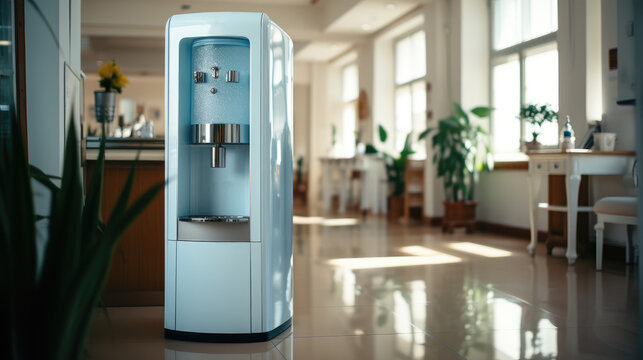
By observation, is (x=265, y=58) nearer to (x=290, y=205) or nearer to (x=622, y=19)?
(x=290, y=205)

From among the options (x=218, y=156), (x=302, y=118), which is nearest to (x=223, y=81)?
(x=218, y=156)

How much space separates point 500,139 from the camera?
7195 millimetres

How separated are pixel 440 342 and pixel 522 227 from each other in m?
4.20

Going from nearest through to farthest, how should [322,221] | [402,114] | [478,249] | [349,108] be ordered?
[478,249], [322,221], [402,114], [349,108]

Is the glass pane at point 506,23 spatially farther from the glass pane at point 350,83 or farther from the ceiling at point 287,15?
the glass pane at point 350,83

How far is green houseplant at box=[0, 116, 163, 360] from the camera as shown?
1.05 metres

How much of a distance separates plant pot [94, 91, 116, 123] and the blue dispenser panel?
3.95 feet

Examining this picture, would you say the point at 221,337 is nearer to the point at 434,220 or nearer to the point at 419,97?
the point at 434,220

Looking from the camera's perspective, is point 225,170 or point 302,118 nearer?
point 225,170

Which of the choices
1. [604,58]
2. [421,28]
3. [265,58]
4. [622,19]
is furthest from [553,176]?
[421,28]

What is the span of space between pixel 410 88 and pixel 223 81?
7302 mm

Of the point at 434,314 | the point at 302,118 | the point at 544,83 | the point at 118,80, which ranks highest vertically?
the point at 302,118

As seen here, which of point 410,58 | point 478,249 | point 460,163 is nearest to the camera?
point 478,249

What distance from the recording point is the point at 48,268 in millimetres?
1079
